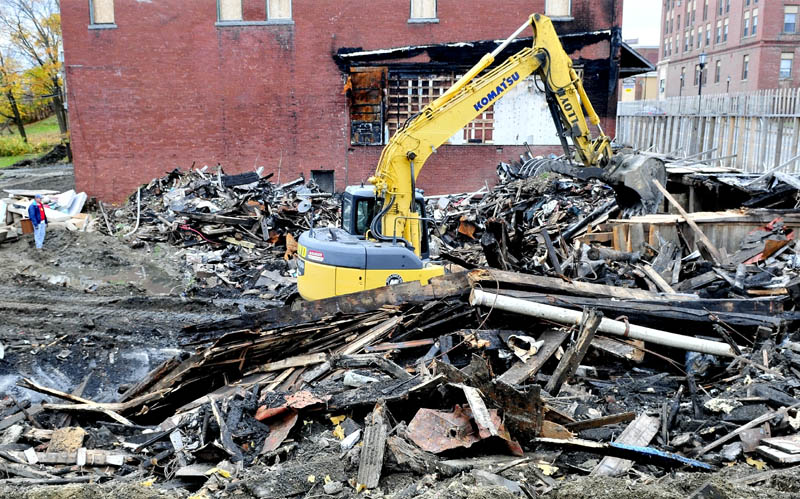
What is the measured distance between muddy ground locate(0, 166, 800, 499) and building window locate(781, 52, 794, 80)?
2018 inches

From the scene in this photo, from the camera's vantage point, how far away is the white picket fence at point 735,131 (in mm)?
19641

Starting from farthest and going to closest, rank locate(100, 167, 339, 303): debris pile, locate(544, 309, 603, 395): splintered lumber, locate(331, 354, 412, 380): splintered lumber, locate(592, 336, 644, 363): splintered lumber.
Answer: locate(100, 167, 339, 303): debris pile < locate(592, 336, 644, 363): splintered lumber < locate(331, 354, 412, 380): splintered lumber < locate(544, 309, 603, 395): splintered lumber

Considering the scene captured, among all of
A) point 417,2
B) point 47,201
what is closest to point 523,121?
point 417,2

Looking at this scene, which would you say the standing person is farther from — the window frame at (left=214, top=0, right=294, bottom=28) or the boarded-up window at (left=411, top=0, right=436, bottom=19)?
the boarded-up window at (left=411, top=0, right=436, bottom=19)

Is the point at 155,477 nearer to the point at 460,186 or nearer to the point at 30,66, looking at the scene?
the point at 460,186

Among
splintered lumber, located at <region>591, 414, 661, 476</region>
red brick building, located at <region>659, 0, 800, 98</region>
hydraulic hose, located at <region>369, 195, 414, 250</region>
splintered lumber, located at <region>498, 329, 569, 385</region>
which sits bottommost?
splintered lumber, located at <region>591, 414, 661, 476</region>

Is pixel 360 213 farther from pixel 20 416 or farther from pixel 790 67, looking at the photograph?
pixel 790 67

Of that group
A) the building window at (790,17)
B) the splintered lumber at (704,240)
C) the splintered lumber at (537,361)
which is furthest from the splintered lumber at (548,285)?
the building window at (790,17)

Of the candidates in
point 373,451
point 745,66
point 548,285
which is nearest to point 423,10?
point 548,285

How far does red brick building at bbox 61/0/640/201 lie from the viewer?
26.0m

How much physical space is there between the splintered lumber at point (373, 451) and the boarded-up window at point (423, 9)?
71.8 ft

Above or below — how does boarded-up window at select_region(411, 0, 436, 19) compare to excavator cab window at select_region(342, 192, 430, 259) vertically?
above

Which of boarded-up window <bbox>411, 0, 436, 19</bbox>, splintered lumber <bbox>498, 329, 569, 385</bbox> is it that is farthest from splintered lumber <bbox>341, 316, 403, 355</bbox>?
boarded-up window <bbox>411, 0, 436, 19</bbox>

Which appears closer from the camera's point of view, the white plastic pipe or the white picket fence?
the white plastic pipe
